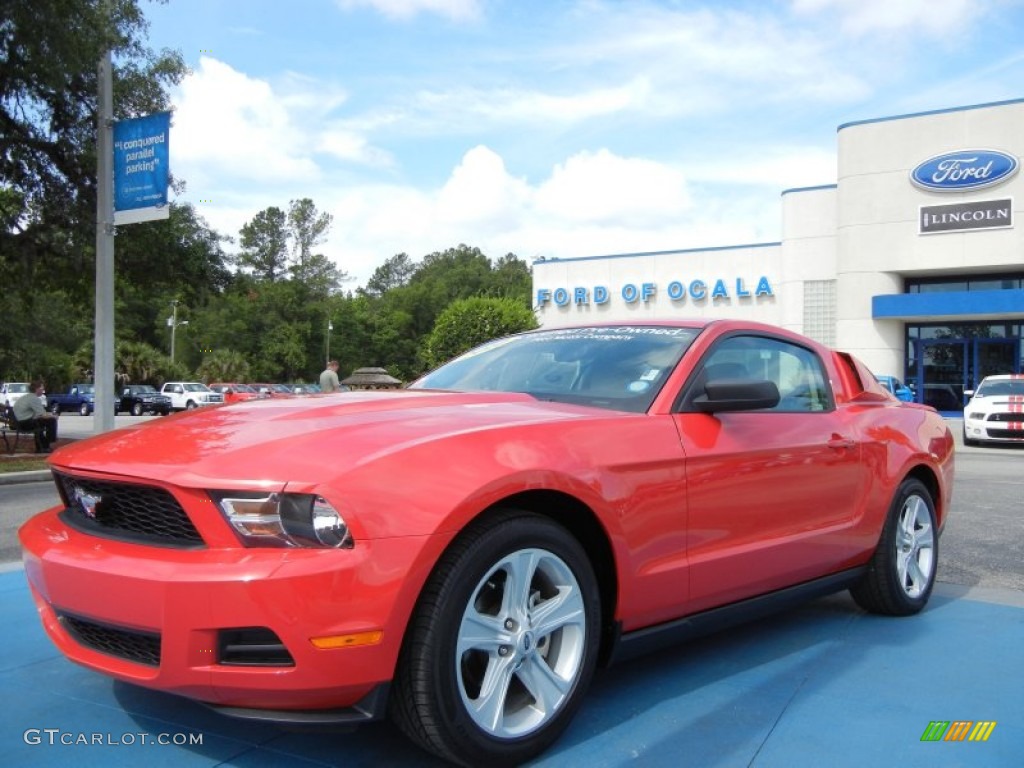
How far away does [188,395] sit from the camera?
43.9 meters

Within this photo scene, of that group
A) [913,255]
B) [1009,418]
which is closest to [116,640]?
[1009,418]

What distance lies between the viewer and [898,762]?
2836mm

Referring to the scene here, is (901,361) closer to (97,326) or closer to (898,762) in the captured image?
(97,326)

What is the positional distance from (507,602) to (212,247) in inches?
644

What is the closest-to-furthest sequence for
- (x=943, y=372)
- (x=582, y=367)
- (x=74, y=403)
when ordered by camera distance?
(x=582, y=367) < (x=943, y=372) < (x=74, y=403)

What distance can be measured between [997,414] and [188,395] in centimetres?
3701

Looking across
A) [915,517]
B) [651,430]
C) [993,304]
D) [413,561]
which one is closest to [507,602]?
[413,561]

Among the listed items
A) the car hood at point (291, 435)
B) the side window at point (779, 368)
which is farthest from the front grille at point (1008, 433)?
the car hood at point (291, 435)

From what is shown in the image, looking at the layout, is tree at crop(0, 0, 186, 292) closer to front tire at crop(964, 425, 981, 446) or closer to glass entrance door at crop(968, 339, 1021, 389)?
front tire at crop(964, 425, 981, 446)

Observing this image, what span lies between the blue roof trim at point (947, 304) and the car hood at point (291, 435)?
30197 mm

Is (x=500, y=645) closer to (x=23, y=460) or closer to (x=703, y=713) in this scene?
(x=703, y=713)

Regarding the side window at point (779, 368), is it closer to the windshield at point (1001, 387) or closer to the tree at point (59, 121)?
the tree at point (59, 121)

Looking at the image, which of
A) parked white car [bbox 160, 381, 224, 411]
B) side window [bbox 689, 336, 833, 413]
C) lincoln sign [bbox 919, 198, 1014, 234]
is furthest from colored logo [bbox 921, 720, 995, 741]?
parked white car [bbox 160, 381, 224, 411]

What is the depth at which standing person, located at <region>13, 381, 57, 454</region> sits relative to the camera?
14992 mm
